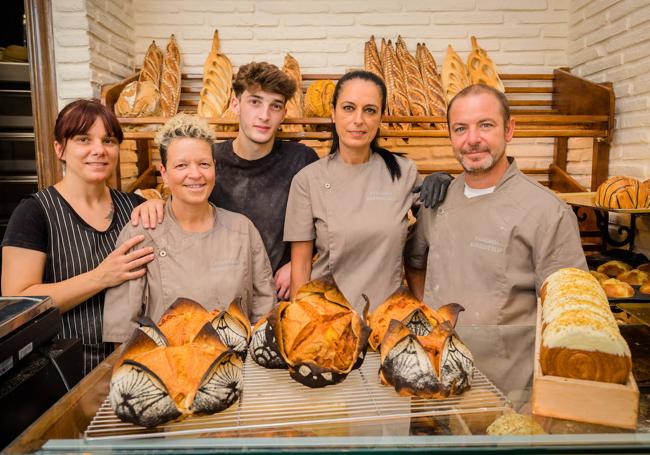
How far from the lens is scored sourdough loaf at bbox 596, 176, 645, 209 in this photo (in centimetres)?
235

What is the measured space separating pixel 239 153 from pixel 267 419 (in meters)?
1.59

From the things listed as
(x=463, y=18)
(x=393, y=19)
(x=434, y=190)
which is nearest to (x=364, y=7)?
(x=393, y=19)

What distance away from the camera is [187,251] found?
5.26 ft

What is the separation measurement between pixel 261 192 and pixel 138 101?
1.00 m

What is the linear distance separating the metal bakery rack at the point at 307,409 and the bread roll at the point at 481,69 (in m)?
2.53

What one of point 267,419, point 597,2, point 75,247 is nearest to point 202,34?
point 75,247

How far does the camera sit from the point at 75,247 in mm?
1697

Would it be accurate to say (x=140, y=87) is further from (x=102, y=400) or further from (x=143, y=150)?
(x=102, y=400)

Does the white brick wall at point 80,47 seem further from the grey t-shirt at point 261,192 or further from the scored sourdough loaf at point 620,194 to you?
the scored sourdough loaf at point 620,194

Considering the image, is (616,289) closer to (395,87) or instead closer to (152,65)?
(395,87)

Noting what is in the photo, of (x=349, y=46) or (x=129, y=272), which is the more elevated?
(x=349, y=46)

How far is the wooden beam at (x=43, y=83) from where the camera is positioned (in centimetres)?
266

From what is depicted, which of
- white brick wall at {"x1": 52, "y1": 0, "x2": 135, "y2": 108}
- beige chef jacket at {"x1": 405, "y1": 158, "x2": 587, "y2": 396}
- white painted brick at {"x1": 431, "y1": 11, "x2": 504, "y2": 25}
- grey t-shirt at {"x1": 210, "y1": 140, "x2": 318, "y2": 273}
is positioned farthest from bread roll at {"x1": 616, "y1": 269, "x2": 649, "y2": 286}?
white brick wall at {"x1": 52, "y1": 0, "x2": 135, "y2": 108}

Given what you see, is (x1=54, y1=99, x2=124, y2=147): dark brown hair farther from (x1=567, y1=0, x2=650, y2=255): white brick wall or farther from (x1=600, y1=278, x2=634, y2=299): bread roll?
(x1=567, y1=0, x2=650, y2=255): white brick wall
